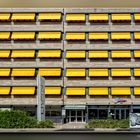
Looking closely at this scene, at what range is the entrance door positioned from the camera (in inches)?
3041

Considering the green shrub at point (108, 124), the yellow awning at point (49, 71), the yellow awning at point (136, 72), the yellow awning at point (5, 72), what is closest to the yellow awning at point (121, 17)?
the yellow awning at point (136, 72)

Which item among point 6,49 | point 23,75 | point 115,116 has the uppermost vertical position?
point 6,49

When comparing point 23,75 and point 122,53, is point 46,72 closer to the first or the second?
point 23,75

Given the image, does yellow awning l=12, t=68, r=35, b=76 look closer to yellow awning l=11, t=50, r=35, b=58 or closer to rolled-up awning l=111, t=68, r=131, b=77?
yellow awning l=11, t=50, r=35, b=58

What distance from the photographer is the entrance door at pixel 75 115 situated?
7725cm

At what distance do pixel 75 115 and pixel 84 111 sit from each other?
1.81 m

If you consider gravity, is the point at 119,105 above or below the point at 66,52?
below

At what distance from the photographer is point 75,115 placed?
77375mm

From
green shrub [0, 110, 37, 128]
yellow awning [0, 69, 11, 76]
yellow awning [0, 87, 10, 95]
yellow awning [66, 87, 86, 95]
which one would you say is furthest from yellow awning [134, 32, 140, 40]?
green shrub [0, 110, 37, 128]

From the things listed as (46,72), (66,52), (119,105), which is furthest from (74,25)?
(119,105)

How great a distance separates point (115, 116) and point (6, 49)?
22.9 m

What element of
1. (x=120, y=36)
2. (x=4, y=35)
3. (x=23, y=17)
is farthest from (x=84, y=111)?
(x=23, y=17)

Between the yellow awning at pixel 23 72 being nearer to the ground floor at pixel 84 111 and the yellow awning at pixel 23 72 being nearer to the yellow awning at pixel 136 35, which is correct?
the ground floor at pixel 84 111

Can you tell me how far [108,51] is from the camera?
77375mm
